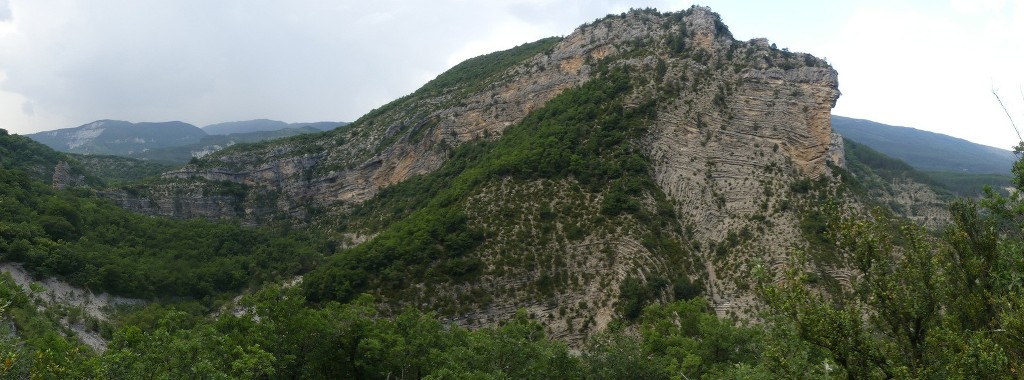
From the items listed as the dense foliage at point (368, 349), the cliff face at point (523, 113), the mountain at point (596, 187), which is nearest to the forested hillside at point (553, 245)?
the dense foliage at point (368, 349)

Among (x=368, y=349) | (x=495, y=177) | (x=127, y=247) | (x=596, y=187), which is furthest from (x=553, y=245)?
(x=127, y=247)

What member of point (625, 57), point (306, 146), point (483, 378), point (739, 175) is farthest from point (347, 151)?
point (483, 378)

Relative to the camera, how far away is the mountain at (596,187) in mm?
45406

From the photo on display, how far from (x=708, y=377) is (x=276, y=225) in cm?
7599

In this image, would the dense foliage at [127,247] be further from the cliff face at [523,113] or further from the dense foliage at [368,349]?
the dense foliage at [368,349]

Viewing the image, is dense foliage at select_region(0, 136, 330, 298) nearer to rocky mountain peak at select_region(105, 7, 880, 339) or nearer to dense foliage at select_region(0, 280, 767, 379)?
rocky mountain peak at select_region(105, 7, 880, 339)

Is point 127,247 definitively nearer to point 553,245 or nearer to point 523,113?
point 553,245

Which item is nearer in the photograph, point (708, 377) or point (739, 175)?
point (708, 377)

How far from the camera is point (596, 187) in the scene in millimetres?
53469

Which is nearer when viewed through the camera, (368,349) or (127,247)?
A: (368,349)

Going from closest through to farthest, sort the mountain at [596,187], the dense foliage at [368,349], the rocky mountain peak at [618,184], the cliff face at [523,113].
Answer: the dense foliage at [368,349] → the mountain at [596,187] → the rocky mountain peak at [618,184] → the cliff face at [523,113]

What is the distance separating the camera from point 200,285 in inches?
2181

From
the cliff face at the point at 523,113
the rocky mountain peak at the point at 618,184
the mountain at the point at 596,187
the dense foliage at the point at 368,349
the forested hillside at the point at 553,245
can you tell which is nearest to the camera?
the forested hillside at the point at 553,245

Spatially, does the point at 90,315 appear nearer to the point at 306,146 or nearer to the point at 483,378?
the point at 483,378
